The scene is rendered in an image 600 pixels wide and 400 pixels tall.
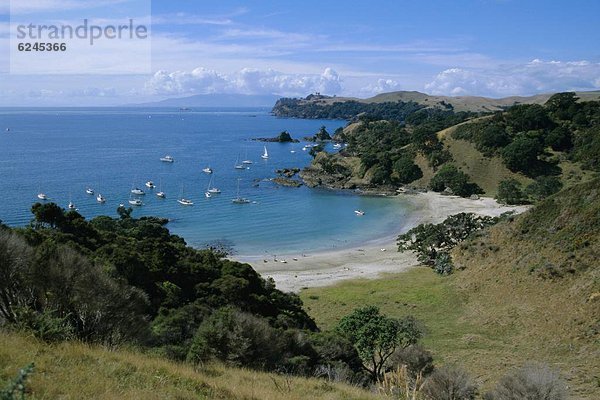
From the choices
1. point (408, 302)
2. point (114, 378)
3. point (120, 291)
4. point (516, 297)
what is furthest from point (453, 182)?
point (114, 378)

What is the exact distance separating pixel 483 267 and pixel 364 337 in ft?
57.7

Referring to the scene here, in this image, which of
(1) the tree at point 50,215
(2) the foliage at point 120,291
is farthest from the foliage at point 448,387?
(1) the tree at point 50,215

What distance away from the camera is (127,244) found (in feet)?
81.8

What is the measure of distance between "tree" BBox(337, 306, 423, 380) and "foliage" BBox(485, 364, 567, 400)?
4886 millimetres

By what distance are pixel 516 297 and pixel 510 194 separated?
41157 mm

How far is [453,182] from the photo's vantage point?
7388cm

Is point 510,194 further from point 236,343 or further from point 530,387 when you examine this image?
point 236,343

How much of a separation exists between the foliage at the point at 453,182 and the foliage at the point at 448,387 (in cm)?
6147

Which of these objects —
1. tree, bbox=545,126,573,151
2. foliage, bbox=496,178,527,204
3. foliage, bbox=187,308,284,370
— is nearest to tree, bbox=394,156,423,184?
foliage, bbox=496,178,527,204

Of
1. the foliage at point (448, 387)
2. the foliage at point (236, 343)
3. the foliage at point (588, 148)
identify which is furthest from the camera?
the foliage at point (588, 148)

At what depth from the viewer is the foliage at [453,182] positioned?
72.6 metres

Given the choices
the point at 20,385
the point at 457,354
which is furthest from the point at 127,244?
the point at 20,385

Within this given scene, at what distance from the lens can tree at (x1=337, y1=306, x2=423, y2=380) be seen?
1822 cm

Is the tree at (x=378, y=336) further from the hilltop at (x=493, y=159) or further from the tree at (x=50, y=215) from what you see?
the hilltop at (x=493, y=159)
